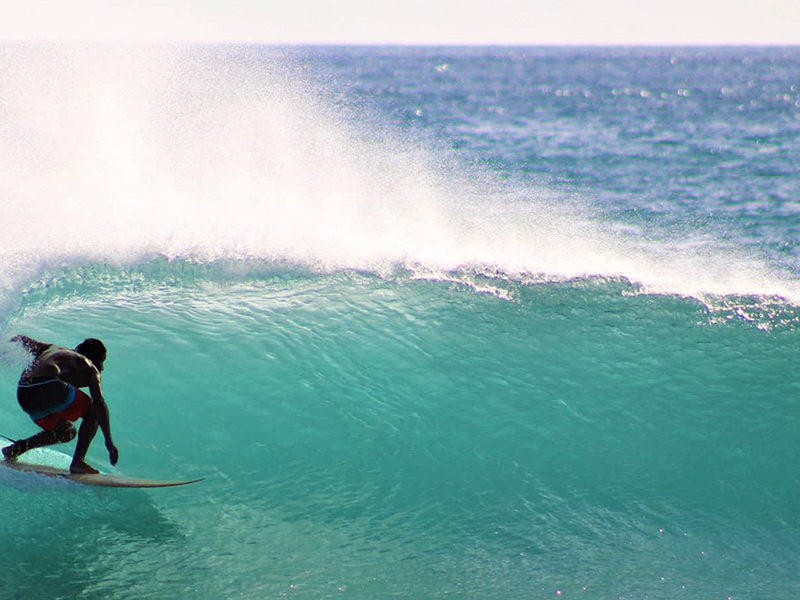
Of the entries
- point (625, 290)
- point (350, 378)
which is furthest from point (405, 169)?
point (350, 378)

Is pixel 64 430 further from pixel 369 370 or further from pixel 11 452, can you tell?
pixel 369 370

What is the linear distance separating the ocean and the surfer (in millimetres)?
675

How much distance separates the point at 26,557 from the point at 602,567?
157 inches

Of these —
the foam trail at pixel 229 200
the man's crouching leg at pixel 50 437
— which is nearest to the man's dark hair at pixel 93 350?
the man's crouching leg at pixel 50 437

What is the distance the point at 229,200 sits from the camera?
488 inches

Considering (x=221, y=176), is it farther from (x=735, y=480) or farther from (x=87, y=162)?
(x=735, y=480)

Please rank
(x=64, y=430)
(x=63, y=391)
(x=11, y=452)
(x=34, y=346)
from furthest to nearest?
1. (x=11, y=452)
2. (x=64, y=430)
3. (x=34, y=346)
4. (x=63, y=391)

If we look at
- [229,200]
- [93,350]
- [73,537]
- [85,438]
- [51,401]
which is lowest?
[73,537]

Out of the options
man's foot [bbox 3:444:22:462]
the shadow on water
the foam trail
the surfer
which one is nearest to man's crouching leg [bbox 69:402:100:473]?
the surfer

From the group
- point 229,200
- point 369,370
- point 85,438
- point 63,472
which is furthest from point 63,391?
point 229,200

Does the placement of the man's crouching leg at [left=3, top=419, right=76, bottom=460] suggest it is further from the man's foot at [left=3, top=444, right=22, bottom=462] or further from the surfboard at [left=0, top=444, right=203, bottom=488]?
the surfboard at [left=0, top=444, right=203, bottom=488]

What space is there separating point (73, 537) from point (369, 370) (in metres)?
3.22

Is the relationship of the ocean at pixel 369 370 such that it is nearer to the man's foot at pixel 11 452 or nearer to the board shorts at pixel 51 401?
the man's foot at pixel 11 452

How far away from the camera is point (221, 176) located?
540 inches
